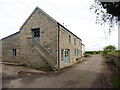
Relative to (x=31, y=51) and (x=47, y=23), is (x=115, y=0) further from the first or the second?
(x=31, y=51)

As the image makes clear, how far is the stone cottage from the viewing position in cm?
1302

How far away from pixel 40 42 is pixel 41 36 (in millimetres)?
882

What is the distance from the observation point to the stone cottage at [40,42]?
1302 centimetres

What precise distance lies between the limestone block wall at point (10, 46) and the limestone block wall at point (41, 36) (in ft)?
4.59

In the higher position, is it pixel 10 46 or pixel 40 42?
pixel 40 42

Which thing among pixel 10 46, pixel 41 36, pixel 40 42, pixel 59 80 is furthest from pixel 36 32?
pixel 59 80

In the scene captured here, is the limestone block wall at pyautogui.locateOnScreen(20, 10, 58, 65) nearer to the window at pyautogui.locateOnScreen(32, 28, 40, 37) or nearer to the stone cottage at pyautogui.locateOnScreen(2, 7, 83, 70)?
the stone cottage at pyautogui.locateOnScreen(2, 7, 83, 70)

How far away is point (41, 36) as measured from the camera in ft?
46.1

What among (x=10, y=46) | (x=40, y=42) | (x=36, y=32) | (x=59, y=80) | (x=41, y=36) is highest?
(x=36, y=32)

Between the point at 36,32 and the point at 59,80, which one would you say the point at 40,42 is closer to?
the point at 36,32

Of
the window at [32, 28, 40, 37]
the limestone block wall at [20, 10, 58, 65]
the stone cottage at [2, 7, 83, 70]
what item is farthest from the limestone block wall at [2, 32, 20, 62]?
the window at [32, 28, 40, 37]

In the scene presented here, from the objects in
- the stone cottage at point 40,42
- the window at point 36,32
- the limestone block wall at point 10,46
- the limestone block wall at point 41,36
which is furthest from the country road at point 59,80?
the limestone block wall at point 10,46

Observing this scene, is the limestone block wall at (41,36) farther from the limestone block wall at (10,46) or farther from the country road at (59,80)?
the country road at (59,80)

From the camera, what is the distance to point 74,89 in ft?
21.0
